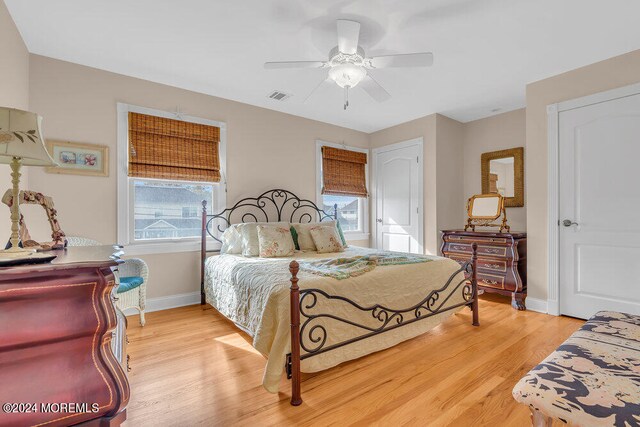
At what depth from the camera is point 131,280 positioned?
2.65m

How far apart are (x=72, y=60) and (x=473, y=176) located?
16.5 ft

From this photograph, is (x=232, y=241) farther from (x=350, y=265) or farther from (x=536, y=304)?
(x=536, y=304)

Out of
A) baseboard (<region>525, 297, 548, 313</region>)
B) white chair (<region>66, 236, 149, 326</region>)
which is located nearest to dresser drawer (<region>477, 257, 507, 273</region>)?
baseboard (<region>525, 297, 548, 313</region>)

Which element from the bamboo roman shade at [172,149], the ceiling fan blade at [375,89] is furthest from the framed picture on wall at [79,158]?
the ceiling fan blade at [375,89]

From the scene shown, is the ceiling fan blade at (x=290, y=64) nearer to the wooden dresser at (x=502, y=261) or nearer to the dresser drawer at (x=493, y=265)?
the wooden dresser at (x=502, y=261)

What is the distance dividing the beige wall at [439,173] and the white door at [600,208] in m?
1.44

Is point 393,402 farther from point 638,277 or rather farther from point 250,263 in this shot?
point 638,277

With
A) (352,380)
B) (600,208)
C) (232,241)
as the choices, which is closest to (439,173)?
(600,208)

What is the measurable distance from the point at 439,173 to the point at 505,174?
881 millimetres

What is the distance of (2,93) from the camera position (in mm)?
2076

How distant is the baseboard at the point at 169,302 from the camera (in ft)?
10.6

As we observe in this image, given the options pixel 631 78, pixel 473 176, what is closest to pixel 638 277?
pixel 631 78

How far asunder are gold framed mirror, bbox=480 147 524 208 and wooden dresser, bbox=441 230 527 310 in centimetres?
76

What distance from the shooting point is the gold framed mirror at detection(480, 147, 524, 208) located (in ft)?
13.3
